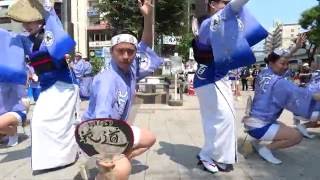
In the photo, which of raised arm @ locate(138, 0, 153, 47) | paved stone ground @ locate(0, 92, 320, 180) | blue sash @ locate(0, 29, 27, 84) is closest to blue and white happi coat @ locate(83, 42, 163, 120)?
raised arm @ locate(138, 0, 153, 47)

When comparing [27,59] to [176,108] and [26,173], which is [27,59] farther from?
[176,108]

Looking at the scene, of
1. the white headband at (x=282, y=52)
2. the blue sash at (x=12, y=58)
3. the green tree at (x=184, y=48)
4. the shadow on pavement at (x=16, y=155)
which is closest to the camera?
the blue sash at (x=12, y=58)

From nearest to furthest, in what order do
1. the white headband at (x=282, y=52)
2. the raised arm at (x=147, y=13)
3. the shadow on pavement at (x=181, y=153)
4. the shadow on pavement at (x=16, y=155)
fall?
the raised arm at (x=147, y=13), the shadow on pavement at (x=181, y=153), the white headband at (x=282, y=52), the shadow on pavement at (x=16, y=155)

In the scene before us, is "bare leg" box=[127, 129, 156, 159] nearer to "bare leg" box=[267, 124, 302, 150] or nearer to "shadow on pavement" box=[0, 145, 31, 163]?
"bare leg" box=[267, 124, 302, 150]

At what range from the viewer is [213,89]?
5191mm

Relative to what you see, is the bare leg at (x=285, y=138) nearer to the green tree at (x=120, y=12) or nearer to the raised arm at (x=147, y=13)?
the raised arm at (x=147, y=13)

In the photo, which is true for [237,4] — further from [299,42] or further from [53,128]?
[53,128]

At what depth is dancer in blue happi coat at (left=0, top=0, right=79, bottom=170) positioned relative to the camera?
5.18 meters

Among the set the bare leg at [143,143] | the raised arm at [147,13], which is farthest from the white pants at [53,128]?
the raised arm at [147,13]

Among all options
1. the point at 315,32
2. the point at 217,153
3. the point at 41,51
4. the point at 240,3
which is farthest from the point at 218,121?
the point at 315,32

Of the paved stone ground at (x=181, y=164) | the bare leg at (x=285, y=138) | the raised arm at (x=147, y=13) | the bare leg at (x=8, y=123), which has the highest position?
the raised arm at (x=147, y=13)

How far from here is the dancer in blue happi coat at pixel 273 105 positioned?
5.81 m

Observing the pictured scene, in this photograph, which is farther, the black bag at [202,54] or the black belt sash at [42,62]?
the black belt sash at [42,62]

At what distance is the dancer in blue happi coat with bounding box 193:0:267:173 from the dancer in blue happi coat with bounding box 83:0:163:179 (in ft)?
1.94
